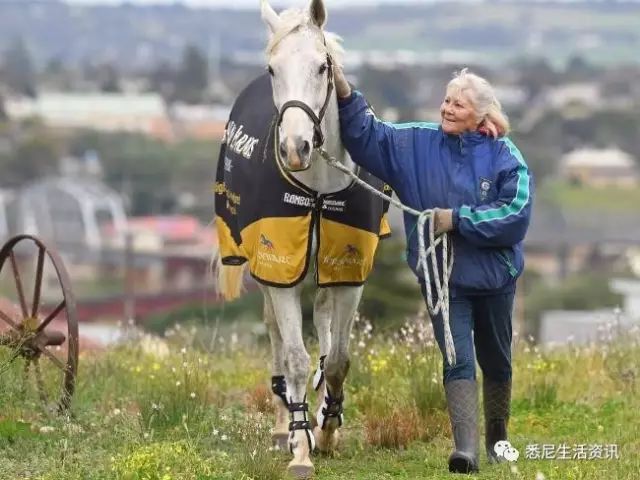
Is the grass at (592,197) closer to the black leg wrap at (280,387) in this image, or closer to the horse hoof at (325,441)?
the black leg wrap at (280,387)

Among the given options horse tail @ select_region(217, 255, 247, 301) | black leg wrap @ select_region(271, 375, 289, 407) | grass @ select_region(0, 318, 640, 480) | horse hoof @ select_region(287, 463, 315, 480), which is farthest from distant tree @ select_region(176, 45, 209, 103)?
horse hoof @ select_region(287, 463, 315, 480)

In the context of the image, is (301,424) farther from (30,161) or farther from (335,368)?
(30,161)

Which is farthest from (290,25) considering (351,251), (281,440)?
(281,440)

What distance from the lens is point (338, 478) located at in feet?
26.7

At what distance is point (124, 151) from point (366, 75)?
28.2 m

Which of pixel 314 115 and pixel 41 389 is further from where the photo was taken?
pixel 41 389

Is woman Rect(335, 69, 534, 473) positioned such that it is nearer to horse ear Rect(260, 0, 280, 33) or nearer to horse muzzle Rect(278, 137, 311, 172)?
horse ear Rect(260, 0, 280, 33)

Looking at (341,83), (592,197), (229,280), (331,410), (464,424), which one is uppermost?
(341,83)

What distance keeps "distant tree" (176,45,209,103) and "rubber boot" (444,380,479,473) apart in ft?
592

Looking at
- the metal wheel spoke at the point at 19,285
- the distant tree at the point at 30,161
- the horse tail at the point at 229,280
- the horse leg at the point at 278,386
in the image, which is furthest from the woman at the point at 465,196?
the distant tree at the point at 30,161

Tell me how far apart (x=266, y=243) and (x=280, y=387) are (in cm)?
147

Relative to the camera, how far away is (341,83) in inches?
321

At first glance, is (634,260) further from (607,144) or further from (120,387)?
(120,387)

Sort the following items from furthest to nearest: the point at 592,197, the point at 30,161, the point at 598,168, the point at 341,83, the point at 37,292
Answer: the point at 30,161 < the point at 598,168 < the point at 592,197 < the point at 37,292 < the point at 341,83
